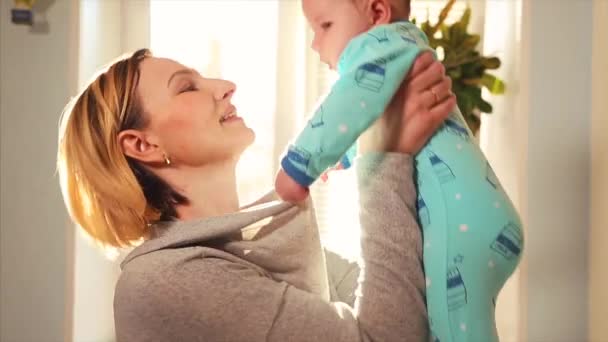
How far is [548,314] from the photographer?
1.79 m

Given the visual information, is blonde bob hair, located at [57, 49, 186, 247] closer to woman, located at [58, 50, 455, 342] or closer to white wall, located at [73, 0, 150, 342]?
woman, located at [58, 50, 455, 342]

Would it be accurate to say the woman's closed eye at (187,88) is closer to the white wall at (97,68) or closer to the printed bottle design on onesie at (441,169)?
the printed bottle design on onesie at (441,169)

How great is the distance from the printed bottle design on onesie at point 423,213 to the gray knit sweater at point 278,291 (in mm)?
15

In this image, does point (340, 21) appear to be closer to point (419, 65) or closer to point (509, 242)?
point (419, 65)

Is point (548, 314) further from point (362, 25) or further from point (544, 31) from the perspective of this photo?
point (362, 25)

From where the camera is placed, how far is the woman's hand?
0.94 m

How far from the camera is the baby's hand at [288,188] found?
0.90 meters

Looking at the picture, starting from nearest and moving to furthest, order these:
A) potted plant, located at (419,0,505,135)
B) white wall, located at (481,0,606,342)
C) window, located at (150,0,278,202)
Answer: white wall, located at (481,0,606,342) → potted plant, located at (419,0,505,135) → window, located at (150,0,278,202)

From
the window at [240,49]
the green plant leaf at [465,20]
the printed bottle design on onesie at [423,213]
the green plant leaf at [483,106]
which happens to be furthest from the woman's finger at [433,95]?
the window at [240,49]

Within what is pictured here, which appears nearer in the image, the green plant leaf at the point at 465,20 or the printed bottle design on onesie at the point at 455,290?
the printed bottle design on onesie at the point at 455,290

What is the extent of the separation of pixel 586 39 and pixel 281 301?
1.30 m

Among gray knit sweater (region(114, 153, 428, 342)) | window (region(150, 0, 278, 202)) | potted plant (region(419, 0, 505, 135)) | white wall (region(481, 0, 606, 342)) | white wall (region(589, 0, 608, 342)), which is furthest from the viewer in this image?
window (region(150, 0, 278, 202))

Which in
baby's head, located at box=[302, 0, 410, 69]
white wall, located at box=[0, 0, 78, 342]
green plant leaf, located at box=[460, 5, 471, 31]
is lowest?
white wall, located at box=[0, 0, 78, 342]

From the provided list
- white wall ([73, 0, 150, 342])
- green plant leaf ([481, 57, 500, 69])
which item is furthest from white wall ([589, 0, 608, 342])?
white wall ([73, 0, 150, 342])
